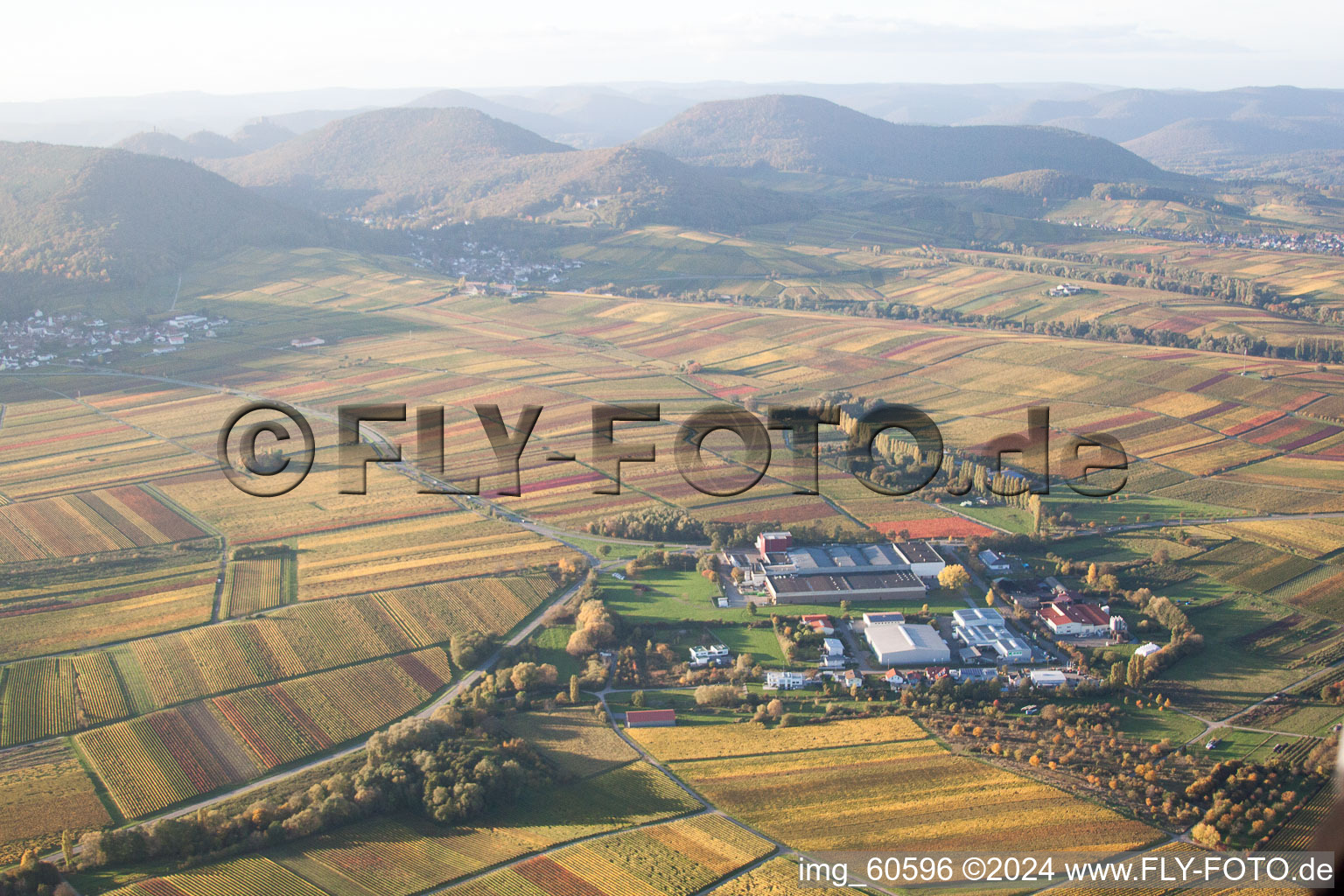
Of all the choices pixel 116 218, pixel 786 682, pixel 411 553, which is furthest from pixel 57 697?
pixel 116 218

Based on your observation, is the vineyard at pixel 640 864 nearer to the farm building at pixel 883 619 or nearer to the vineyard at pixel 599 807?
the vineyard at pixel 599 807

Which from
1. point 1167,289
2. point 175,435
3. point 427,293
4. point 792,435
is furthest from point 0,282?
point 1167,289

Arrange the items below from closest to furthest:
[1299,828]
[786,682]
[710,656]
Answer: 1. [1299,828]
2. [786,682]
3. [710,656]

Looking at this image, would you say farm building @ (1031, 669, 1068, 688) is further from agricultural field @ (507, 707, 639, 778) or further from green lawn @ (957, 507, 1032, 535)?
agricultural field @ (507, 707, 639, 778)

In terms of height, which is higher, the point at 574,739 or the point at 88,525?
the point at 88,525

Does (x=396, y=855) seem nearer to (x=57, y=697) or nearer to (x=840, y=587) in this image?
(x=57, y=697)

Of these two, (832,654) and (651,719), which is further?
(832,654)

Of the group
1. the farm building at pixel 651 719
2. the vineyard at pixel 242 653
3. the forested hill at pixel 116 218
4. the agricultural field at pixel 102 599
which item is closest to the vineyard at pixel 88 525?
the agricultural field at pixel 102 599
